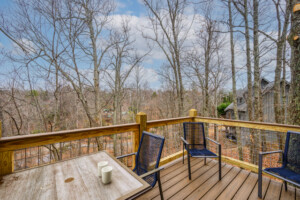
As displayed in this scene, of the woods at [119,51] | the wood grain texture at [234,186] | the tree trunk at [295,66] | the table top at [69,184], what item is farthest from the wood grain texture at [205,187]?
the woods at [119,51]

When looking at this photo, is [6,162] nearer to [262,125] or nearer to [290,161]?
[290,161]

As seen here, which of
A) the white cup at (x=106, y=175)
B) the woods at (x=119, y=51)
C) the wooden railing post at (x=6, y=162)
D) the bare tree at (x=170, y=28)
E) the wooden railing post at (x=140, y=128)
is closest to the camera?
the white cup at (x=106, y=175)

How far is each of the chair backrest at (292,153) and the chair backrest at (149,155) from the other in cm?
187

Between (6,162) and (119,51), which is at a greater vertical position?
(119,51)

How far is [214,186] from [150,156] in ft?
4.37

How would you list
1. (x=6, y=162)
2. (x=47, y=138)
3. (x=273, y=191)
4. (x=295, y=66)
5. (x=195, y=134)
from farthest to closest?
(x=195, y=134) → (x=295, y=66) → (x=273, y=191) → (x=47, y=138) → (x=6, y=162)

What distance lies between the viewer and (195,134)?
2.86 metres

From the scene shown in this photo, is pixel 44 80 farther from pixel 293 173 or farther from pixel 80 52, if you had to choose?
pixel 293 173

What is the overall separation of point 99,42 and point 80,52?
3.73 feet

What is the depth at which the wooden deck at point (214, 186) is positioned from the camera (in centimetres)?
197

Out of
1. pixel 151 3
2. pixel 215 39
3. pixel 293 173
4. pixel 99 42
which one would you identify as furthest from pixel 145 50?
pixel 293 173

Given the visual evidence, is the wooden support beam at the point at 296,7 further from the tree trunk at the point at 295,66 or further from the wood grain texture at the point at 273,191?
the wood grain texture at the point at 273,191

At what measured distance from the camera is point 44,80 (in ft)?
17.4

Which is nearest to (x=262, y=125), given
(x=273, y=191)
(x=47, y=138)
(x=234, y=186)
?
(x=273, y=191)
